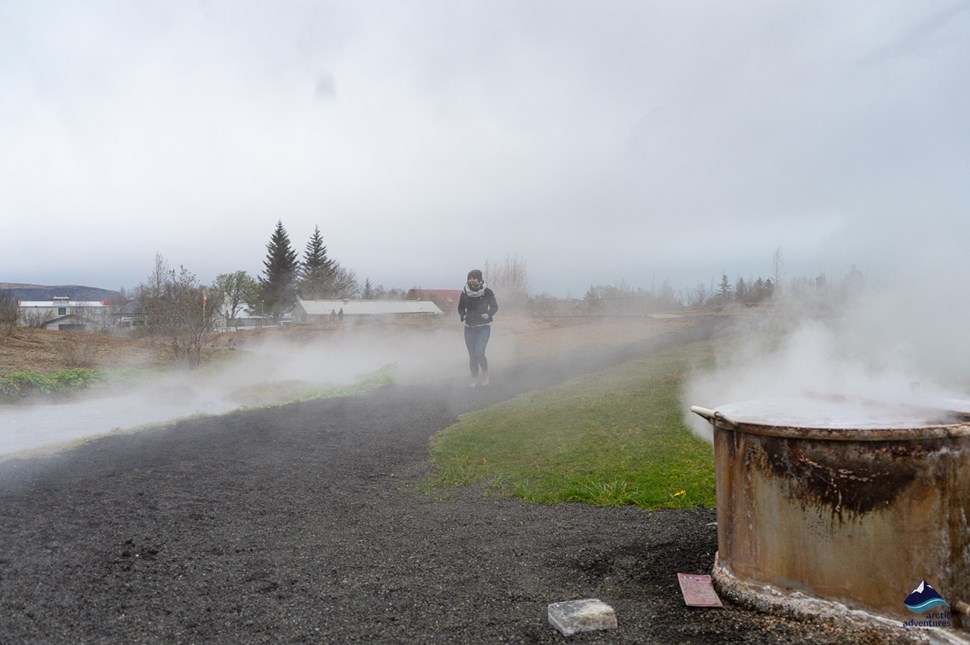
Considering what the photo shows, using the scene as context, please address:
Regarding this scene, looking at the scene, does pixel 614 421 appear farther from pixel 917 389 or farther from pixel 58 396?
pixel 58 396

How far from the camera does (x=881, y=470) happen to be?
2.96m

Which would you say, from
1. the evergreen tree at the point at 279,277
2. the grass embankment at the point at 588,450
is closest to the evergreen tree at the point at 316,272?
the evergreen tree at the point at 279,277

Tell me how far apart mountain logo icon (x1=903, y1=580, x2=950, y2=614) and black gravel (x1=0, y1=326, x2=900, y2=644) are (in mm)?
245

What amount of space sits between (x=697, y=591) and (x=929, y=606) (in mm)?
1069

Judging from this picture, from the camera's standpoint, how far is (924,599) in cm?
291

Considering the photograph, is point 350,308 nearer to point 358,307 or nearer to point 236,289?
point 358,307

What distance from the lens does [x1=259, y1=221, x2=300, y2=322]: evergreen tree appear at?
60.1 meters

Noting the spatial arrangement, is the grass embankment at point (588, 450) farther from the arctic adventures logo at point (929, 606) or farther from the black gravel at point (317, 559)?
the arctic adventures logo at point (929, 606)

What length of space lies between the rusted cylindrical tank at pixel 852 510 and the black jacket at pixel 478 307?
9186 millimetres

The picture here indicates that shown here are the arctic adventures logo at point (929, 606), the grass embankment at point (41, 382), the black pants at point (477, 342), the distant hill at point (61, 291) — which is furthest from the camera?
the distant hill at point (61, 291)

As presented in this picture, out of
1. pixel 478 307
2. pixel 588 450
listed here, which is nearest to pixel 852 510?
pixel 588 450

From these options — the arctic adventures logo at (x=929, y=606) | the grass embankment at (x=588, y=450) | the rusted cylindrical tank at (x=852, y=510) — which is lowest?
the grass embankment at (x=588, y=450)

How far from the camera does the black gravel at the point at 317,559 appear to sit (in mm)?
3148

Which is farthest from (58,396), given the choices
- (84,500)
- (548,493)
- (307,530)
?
(548,493)
